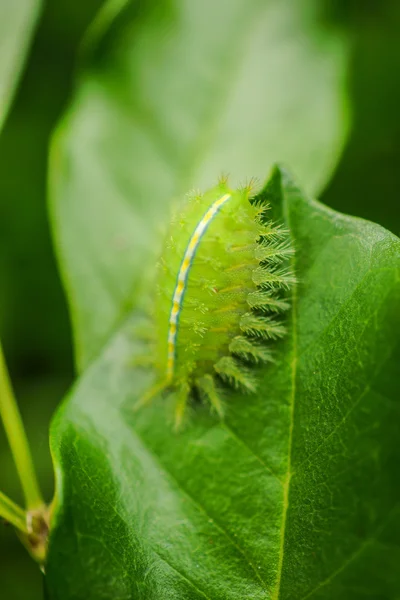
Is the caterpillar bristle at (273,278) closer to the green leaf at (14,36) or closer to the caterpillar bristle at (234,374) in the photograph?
the caterpillar bristle at (234,374)

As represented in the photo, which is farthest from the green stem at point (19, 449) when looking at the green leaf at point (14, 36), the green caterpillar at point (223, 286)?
the green leaf at point (14, 36)

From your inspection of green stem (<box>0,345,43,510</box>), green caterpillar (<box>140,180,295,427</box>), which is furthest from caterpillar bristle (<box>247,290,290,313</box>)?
green stem (<box>0,345,43,510</box>)

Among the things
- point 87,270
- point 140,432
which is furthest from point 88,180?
point 140,432

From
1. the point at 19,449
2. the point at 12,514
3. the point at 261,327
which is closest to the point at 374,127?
the point at 261,327

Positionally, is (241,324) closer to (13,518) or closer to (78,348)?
(78,348)

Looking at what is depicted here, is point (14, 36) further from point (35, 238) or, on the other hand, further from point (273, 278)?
point (273, 278)

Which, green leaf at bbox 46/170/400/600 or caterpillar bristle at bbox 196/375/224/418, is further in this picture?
caterpillar bristle at bbox 196/375/224/418

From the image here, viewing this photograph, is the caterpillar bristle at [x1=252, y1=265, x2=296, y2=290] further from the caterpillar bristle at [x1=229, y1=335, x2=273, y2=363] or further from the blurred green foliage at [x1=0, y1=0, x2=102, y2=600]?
the blurred green foliage at [x1=0, y1=0, x2=102, y2=600]
